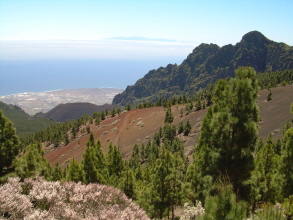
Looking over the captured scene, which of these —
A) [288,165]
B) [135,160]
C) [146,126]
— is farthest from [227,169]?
[146,126]

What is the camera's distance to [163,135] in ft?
244

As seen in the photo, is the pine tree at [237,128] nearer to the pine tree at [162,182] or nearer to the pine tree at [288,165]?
the pine tree at [288,165]

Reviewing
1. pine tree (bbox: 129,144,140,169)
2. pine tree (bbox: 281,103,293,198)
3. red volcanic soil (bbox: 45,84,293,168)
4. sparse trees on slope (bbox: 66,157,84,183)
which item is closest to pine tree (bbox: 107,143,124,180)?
sparse trees on slope (bbox: 66,157,84,183)

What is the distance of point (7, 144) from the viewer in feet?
50.0

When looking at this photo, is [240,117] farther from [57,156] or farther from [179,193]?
[57,156]

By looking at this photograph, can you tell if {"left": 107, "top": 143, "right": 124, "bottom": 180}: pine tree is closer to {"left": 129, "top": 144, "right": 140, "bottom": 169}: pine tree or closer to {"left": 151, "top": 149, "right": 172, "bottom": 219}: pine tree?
{"left": 151, "top": 149, "right": 172, "bottom": 219}: pine tree

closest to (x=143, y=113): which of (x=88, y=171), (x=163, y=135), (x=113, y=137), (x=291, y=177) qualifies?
(x=113, y=137)

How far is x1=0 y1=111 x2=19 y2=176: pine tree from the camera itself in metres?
15.1

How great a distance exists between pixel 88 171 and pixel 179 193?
7845 millimetres

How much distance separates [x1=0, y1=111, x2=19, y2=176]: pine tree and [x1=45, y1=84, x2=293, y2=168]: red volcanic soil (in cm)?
4839

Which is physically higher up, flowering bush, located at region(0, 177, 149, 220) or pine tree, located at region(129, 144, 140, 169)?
flowering bush, located at region(0, 177, 149, 220)

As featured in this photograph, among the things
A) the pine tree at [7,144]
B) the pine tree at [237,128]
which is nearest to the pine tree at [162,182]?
the pine tree at [237,128]

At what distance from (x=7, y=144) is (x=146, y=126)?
76.7m

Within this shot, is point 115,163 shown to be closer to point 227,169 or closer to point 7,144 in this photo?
point 7,144
